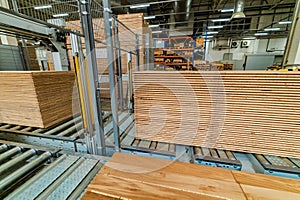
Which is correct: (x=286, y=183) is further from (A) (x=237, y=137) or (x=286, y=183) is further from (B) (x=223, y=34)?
(B) (x=223, y=34)

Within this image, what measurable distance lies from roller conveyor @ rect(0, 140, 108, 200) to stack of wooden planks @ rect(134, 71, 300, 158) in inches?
31.8

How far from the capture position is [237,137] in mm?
1363

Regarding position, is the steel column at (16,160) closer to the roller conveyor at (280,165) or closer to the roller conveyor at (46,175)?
the roller conveyor at (46,175)

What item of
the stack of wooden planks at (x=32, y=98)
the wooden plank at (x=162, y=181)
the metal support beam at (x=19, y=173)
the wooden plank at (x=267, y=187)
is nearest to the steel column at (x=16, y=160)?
the metal support beam at (x=19, y=173)

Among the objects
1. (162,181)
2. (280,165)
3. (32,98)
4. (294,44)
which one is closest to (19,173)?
(32,98)

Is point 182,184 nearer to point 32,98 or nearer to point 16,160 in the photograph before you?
point 16,160

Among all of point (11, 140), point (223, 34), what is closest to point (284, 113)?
point (11, 140)

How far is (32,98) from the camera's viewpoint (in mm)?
1801

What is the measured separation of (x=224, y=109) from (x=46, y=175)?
181cm

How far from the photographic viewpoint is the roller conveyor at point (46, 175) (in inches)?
43.7

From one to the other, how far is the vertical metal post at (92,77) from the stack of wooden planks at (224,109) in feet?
1.41

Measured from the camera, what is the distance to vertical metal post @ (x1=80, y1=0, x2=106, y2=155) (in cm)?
128

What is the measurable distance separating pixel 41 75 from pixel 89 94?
921mm

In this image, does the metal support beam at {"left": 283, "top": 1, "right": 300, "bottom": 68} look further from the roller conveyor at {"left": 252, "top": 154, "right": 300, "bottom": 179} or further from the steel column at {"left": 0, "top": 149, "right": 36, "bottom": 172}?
the steel column at {"left": 0, "top": 149, "right": 36, "bottom": 172}
